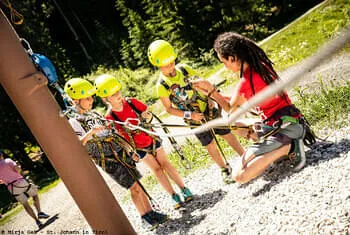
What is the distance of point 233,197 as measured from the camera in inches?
180

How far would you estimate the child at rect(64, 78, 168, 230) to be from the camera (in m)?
4.53

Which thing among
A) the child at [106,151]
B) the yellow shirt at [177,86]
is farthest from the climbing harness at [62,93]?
the yellow shirt at [177,86]

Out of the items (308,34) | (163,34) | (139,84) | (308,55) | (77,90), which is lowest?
(308,55)

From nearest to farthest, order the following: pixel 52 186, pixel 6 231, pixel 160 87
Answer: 1. pixel 160 87
2. pixel 6 231
3. pixel 52 186

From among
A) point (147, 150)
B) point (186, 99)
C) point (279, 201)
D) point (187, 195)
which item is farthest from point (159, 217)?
point (279, 201)

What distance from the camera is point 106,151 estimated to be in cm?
486

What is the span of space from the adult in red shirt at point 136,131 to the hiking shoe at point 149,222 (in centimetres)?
42

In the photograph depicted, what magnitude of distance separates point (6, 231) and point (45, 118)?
10.3m

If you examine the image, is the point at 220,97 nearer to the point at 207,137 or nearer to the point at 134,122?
the point at 207,137

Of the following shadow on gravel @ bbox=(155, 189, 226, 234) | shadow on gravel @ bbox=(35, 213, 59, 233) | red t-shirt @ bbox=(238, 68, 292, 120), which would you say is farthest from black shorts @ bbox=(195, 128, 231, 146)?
shadow on gravel @ bbox=(35, 213, 59, 233)

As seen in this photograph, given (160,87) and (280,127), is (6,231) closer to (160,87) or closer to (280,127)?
(160,87)

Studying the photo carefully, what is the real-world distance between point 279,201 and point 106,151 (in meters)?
2.54

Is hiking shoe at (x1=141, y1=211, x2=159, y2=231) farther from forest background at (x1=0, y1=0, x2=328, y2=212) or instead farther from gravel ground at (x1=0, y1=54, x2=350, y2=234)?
forest background at (x1=0, y1=0, x2=328, y2=212)

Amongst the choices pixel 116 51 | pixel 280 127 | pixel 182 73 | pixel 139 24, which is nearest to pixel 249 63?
pixel 280 127
